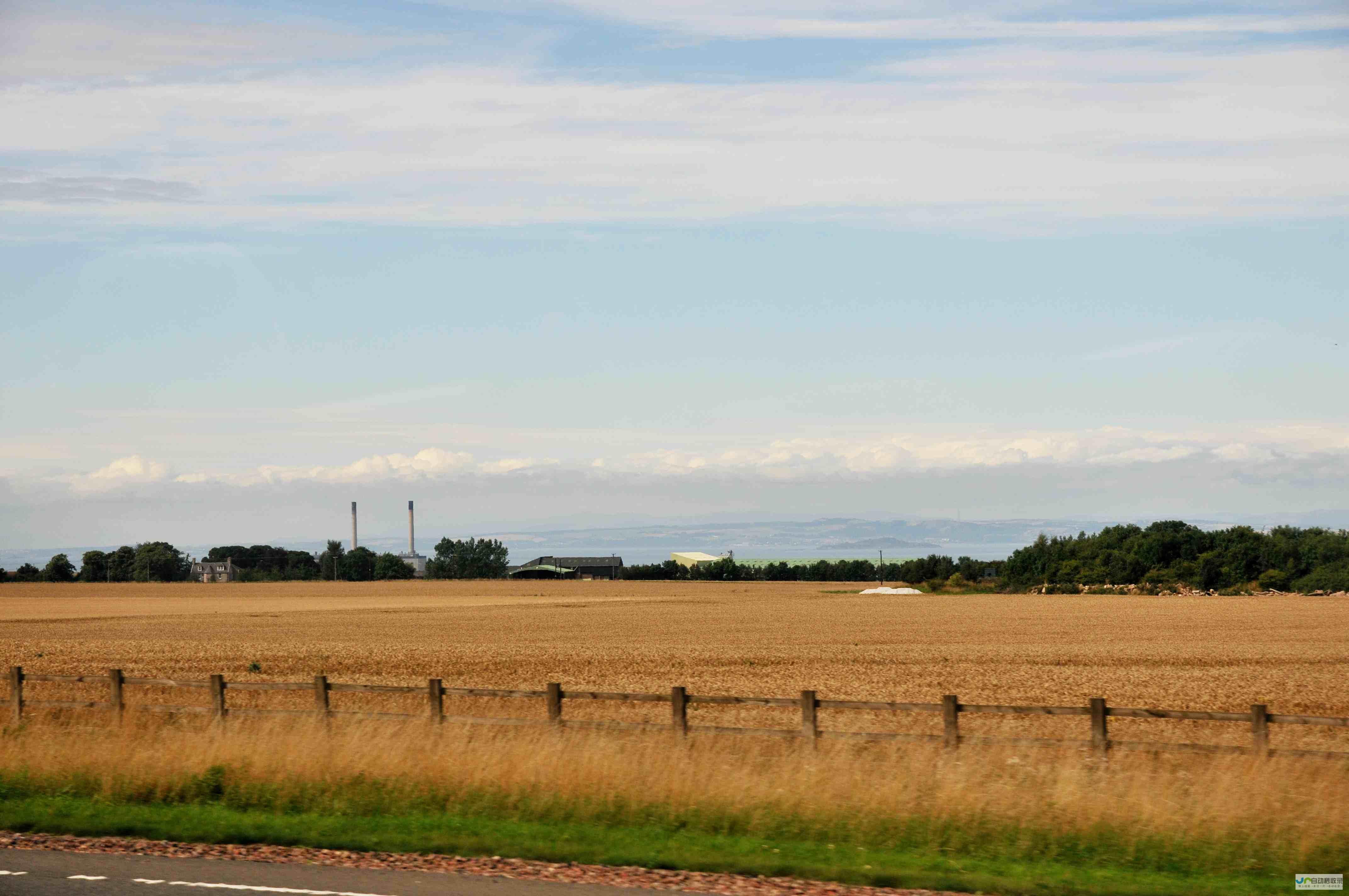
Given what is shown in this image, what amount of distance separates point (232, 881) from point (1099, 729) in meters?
10.2

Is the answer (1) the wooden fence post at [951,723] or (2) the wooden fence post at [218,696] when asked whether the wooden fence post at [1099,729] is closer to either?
(1) the wooden fence post at [951,723]

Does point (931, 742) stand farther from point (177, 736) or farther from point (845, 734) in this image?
point (177, 736)

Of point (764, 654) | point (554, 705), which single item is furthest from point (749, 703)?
point (764, 654)

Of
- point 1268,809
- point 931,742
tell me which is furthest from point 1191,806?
point 931,742

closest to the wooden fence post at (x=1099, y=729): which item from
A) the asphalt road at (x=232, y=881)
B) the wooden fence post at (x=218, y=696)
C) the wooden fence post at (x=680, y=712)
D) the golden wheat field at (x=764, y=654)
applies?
the golden wheat field at (x=764, y=654)

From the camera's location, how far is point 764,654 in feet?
164

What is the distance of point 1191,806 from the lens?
1366 centimetres

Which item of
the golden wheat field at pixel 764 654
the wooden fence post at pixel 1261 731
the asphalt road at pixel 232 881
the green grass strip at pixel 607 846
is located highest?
the wooden fence post at pixel 1261 731

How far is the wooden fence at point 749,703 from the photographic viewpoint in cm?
1545

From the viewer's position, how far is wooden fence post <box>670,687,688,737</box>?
1700cm

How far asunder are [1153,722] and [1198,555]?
143 meters

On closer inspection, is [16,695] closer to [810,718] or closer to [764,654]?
[810,718]

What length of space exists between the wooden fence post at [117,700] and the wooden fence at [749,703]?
2cm

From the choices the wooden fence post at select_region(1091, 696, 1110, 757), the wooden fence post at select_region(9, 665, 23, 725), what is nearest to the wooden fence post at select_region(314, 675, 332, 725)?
the wooden fence post at select_region(9, 665, 23, 725)
